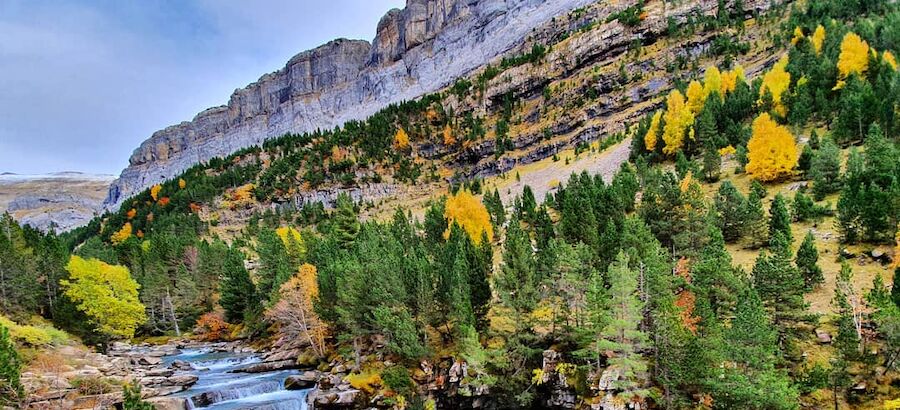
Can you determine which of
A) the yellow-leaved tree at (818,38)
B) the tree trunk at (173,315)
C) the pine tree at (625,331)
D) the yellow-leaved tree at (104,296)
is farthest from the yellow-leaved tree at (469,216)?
the yellow-leaved tree at (818,38)

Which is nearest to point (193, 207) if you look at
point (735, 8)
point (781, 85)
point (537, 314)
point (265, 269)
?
point (265, 269)

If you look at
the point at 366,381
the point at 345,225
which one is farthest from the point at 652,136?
the point at 366,381

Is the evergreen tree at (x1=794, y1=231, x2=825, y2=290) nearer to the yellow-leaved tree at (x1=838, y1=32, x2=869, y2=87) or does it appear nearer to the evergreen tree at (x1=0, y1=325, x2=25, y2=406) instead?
the evergreen tree at (x1=0, y1=325, x2=25, y2=406)

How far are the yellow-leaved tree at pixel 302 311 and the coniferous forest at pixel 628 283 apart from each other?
25cm

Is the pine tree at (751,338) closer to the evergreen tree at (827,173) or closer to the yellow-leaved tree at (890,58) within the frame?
the evergreen tree at (827,173)

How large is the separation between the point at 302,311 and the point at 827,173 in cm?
5523

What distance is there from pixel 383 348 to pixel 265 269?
26.4m

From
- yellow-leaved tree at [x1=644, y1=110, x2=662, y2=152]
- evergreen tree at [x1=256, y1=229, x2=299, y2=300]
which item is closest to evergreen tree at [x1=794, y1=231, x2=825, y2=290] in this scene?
evergreen tree at [x1=256, y1=229, x2=299, y2=300]

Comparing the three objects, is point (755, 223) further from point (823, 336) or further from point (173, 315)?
point (173, 315)

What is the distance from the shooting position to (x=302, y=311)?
46.2m

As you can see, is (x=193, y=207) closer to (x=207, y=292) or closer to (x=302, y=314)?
(x=207, y=292)

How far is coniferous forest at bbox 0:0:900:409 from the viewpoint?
2670 cm

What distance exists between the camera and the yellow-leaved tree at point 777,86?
6894cm

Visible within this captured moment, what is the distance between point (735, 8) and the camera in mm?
127938
